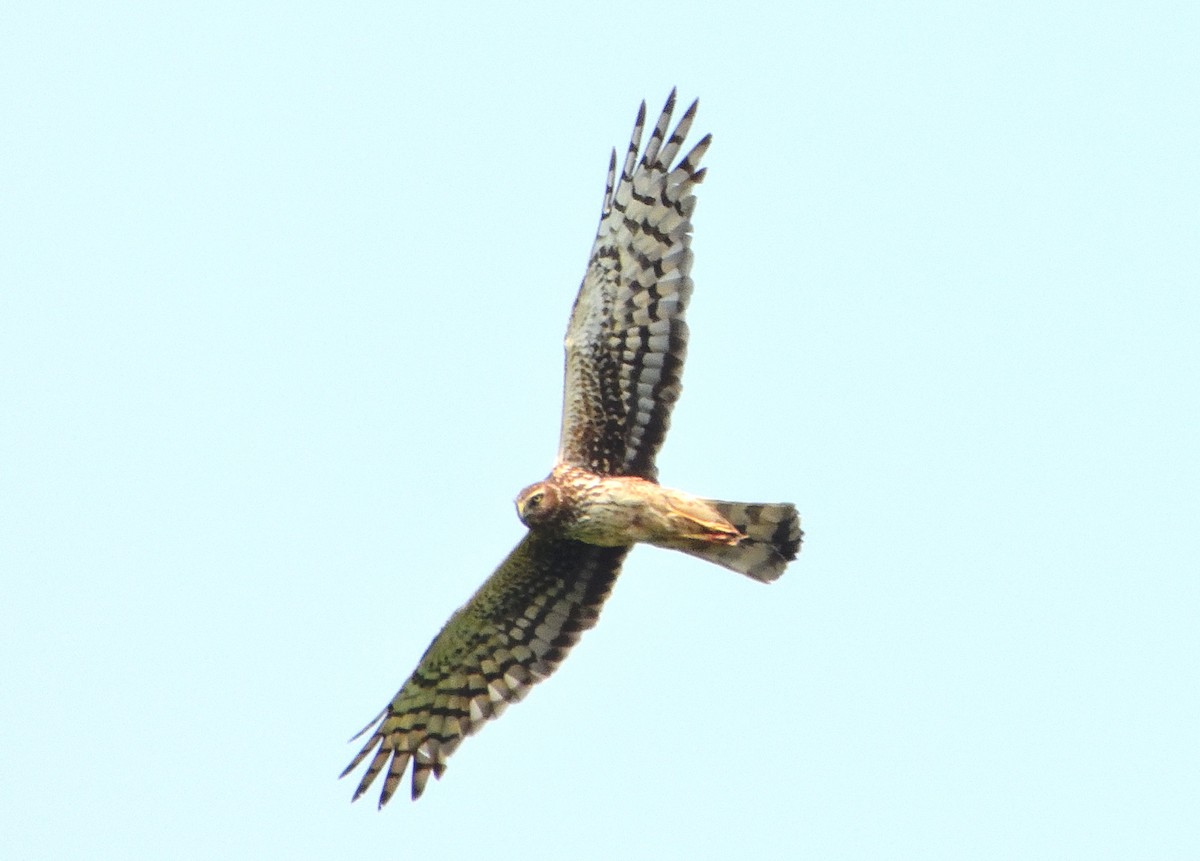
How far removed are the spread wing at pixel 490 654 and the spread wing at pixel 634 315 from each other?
0.77 meters

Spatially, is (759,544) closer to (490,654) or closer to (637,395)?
(637,395)

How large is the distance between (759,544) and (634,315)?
4.72 feet

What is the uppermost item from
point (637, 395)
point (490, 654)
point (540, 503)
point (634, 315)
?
point (634, 315)

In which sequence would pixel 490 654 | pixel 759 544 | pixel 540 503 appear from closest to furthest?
pixel 540 503, pixel 759 544, pixel 490 654

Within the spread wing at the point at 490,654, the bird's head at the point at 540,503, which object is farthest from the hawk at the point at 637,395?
the spread wing at the point at 490,654

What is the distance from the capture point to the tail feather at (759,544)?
37.6 feet

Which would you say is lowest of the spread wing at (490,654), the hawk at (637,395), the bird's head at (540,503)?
the spread wing at (490,654)

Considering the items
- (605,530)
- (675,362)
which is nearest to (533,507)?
(605,530)

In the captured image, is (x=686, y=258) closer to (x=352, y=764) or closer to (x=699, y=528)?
(x=699, y=528)

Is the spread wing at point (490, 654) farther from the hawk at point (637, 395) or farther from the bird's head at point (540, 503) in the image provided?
the bird's head at point (540, 503)

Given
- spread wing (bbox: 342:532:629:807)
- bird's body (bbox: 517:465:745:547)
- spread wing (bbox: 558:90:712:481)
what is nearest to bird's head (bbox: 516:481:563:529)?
bird's body (bbox: 517:465:745:547)

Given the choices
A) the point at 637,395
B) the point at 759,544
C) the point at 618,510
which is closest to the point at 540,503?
the point at 618,510

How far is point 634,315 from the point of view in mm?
11375

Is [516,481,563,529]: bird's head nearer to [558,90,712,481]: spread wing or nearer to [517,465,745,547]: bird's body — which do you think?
[517,465,745,547]: bird's body
